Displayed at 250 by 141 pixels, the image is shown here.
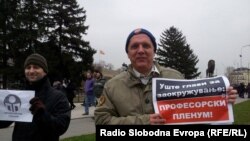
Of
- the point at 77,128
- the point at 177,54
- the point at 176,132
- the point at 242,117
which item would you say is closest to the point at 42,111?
the point at 176,132

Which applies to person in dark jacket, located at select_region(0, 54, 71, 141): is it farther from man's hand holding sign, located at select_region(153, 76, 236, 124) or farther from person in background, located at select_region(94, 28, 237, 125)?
man's hand holding sign, located at select_region(153, 76, 236, 124)

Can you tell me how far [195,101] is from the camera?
3.27m

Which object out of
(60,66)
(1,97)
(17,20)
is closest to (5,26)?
(17,20)

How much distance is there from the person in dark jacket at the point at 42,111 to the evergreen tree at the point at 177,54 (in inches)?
2797

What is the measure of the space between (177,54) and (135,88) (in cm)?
7603

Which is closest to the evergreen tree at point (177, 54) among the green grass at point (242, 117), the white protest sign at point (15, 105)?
the green grass at point (242, 117)

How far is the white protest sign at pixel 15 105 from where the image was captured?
4.17 m

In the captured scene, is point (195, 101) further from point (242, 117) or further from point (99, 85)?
point (242, 117)

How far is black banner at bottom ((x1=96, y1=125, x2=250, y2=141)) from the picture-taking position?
3031 millimetres

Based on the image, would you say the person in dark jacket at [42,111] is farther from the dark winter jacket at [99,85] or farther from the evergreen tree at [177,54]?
the evergreen tree at [177,54]

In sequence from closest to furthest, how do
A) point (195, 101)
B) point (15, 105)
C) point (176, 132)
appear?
point (176, 132), point (195, 101), point (15, 105)

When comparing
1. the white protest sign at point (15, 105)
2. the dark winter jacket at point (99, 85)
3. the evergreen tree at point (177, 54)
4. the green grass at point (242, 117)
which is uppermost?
the evergreen tree at point (177, 54)

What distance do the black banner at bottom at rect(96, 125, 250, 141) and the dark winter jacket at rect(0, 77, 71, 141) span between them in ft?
2.96

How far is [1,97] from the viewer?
4.38 meters
